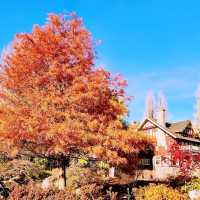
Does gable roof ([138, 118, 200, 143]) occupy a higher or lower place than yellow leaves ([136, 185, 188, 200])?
higher

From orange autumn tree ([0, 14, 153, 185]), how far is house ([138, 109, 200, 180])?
91.8 feet

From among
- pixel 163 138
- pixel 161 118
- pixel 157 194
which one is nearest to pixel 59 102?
pixel 157 194

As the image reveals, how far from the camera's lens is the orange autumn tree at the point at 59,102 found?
1981cm

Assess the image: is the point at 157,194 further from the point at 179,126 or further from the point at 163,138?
the point at 179,126

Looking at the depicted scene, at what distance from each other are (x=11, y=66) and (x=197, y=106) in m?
56.8

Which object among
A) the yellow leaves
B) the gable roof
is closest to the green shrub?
the yellow leaves

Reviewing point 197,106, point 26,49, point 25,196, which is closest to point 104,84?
point 26,49

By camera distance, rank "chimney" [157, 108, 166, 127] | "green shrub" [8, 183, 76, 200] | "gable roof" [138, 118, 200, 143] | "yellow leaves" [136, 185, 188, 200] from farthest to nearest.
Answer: "chimney" [157, 108, 166, 127]
"gable roof" [138, 118, 200, 143]
"yellow leaves" [136, 185, 188, 200]
"green shrub" [8, 183, 76, 200]

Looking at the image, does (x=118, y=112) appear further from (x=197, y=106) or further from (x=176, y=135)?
(x=197, y=106)

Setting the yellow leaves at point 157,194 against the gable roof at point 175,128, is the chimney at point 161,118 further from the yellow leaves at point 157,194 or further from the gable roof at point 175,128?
the yellow leaves at point 157,194

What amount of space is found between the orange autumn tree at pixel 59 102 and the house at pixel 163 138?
28.0 m

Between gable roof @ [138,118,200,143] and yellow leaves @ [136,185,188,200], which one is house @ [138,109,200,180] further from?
yellow leaves @ [136,185,188,200]

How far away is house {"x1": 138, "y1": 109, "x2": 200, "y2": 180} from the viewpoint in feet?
161

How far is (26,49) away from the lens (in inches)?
819
